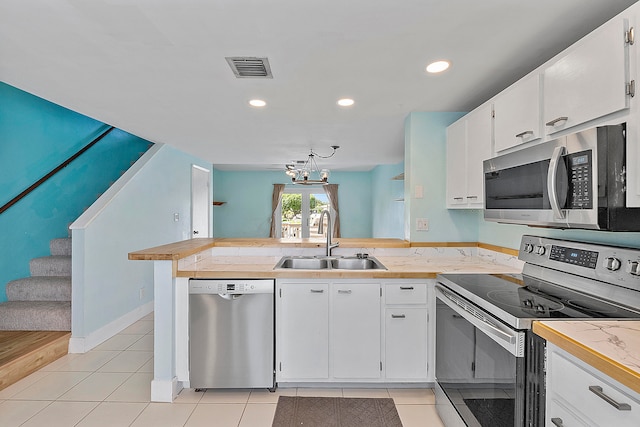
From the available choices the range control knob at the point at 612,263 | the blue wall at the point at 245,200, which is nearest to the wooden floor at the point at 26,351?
the range control knob at the point at 612,263

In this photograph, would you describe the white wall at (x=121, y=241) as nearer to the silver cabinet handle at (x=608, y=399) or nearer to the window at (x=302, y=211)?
the silver cabinet handle at (x=608, y=399)

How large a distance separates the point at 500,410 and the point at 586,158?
1.07m

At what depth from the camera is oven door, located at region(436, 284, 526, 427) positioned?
1.30 m

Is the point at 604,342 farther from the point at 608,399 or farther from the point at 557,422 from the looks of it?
the point at 557,422

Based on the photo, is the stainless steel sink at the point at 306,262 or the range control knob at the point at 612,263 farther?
the stainless steel sink at the point at 306,262

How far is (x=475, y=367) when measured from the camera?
5.34 ft

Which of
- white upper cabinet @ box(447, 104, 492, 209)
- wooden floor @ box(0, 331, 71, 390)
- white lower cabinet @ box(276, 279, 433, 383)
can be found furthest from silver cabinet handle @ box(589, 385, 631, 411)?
wooden floor @ box(0, 331, 71, 390)

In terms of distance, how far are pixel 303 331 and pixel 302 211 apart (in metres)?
6.53

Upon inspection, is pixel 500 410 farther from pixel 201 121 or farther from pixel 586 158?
pixel 201 121

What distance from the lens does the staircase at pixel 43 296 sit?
10.0 ft

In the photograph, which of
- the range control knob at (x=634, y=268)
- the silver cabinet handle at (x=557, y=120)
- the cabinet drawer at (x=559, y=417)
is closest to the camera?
the cabinet drawer at (x=559, y=417)

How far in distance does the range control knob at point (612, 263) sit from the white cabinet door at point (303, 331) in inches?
58.6

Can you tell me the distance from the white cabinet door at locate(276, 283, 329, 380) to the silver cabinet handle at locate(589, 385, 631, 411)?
4.99 ft

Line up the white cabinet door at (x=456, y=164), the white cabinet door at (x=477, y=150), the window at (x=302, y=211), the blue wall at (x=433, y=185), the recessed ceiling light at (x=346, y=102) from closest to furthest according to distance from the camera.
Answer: the white cabinet door at (x=477, y=150), the white cabinet door at (x=456, y=164), the recessed ceiling light at (x=346, y=102), the blue wall at (x=433, y=185), the window at (x=302, y=211)
